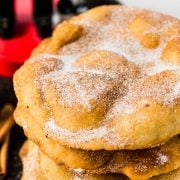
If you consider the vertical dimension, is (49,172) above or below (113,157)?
below

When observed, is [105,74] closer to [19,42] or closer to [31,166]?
[31,166]

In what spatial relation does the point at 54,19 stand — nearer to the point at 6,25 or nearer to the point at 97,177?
the point at 6,25

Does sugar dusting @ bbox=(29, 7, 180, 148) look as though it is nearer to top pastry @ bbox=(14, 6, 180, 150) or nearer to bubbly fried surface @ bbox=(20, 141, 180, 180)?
top pastry @ bbox=(14, 6, 180, 150)

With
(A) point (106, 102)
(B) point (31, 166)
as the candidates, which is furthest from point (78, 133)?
(B) point (31, 166)

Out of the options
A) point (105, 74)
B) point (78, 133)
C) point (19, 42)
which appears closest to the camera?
point (78, 133)

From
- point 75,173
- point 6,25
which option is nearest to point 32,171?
point 75,173

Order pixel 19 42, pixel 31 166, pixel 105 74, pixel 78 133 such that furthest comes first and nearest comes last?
pixel 19 42 → pixel 31 166 → pixel 105 74 → pixel 78 133

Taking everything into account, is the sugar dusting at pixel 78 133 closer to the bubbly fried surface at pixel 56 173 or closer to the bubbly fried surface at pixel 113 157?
the bubbly fried surface at pixel 113 157
